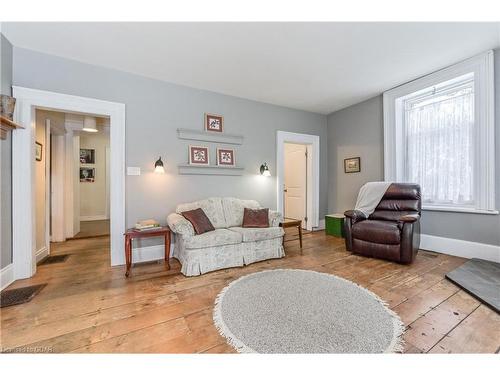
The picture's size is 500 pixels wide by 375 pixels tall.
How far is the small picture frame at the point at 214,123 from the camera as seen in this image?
3.48 m

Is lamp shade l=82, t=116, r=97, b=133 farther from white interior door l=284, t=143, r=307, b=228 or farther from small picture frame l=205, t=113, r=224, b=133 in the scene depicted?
white interior door l=284, t=143, r=307, b=228

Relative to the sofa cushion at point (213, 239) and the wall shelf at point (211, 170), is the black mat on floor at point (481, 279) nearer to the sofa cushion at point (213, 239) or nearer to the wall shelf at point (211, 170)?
the sofa cushion at point (213, 239)

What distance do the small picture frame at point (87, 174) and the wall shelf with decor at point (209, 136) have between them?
4.66 metres

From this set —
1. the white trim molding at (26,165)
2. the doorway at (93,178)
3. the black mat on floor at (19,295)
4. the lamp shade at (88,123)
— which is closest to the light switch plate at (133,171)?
the white trim molding at (26,165)

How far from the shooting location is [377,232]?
285 centimetres

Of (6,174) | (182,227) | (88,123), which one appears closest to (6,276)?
(6,174)

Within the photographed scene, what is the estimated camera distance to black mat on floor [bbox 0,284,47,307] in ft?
6.13

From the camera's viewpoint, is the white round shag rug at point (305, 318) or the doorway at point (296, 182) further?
the doorway at point (296, 182)

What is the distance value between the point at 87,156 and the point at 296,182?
236 inches

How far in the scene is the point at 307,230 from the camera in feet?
15.6

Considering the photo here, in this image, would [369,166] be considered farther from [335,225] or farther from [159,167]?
[159,167]

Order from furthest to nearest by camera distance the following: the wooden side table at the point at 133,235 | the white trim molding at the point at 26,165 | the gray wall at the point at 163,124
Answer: the gray wall at the point at 163,124 → the wooden side table at the point at 133,235 → the white trim molding at the point at 26,165
